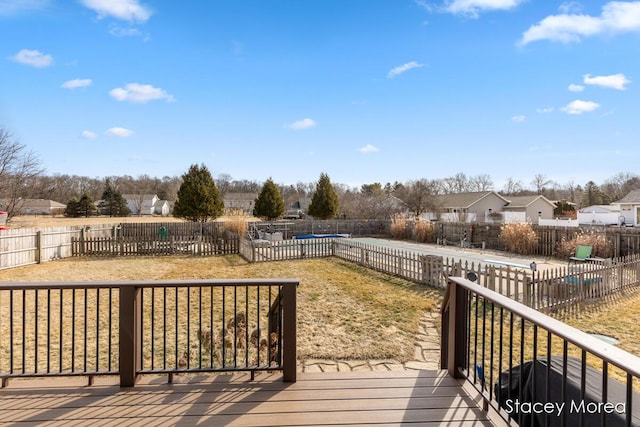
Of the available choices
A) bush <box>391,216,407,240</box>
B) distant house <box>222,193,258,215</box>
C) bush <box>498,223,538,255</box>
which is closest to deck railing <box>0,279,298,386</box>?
bush <box>498,223,538,255</box>

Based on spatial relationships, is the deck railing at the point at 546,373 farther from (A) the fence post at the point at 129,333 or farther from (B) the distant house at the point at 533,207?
(B) the distant house at the point at 533,207

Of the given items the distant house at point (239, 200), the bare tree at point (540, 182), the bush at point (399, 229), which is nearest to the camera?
the bush at point (399, 229)

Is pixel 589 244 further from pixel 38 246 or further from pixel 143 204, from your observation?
pixel 143 204

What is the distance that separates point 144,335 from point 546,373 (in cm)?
527

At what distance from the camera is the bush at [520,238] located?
14.9m

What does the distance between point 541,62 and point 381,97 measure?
346 inches

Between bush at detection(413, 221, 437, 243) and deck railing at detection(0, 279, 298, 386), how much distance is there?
45.7 ft

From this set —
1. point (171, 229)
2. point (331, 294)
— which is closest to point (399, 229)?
point (171, 229)

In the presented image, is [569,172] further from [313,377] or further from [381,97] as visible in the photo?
[313,377]

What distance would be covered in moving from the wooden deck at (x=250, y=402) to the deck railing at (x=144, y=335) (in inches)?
4.7

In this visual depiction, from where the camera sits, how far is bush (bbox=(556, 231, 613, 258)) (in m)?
12.7

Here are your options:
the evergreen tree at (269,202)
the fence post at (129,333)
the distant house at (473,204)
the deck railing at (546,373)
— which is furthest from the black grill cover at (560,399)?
the distant house at (473,204)

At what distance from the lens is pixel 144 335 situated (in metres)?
5.41

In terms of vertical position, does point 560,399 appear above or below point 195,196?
below
